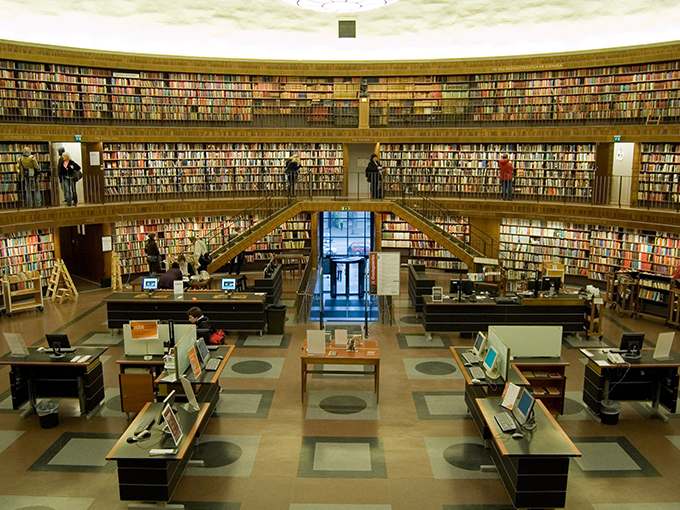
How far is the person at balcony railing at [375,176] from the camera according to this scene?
1603 centimetres

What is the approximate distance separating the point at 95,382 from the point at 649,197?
12970 millimetres

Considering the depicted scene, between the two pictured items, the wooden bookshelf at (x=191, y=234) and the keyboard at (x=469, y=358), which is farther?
the wooden bookshelf at (x=191, y=234)

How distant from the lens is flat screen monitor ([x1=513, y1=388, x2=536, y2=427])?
587 cm

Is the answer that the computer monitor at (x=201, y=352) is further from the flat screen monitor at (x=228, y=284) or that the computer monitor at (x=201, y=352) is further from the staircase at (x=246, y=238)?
the staircase at (x=246, y=238)

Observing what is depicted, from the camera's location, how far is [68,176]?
14.3 metres

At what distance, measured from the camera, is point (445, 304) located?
1103 centimetres

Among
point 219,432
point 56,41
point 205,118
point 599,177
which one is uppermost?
point 56,41

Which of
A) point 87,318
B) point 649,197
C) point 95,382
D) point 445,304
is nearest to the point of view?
point 95,382

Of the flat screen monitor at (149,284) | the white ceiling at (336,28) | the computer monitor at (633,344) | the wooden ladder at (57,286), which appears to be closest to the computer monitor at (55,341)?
the flat screen monitor at (149,284)

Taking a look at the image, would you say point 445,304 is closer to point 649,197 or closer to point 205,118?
point 649,197

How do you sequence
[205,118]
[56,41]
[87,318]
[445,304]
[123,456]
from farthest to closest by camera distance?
[205,118], [56,41], [87,318], [445,304], [123,456]

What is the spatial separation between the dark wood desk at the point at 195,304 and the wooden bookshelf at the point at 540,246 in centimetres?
695

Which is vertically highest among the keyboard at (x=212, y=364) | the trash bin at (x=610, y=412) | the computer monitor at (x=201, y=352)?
the computer monitor at (x=201, y=352)

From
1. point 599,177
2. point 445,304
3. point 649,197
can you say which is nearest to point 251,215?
point 445,304
